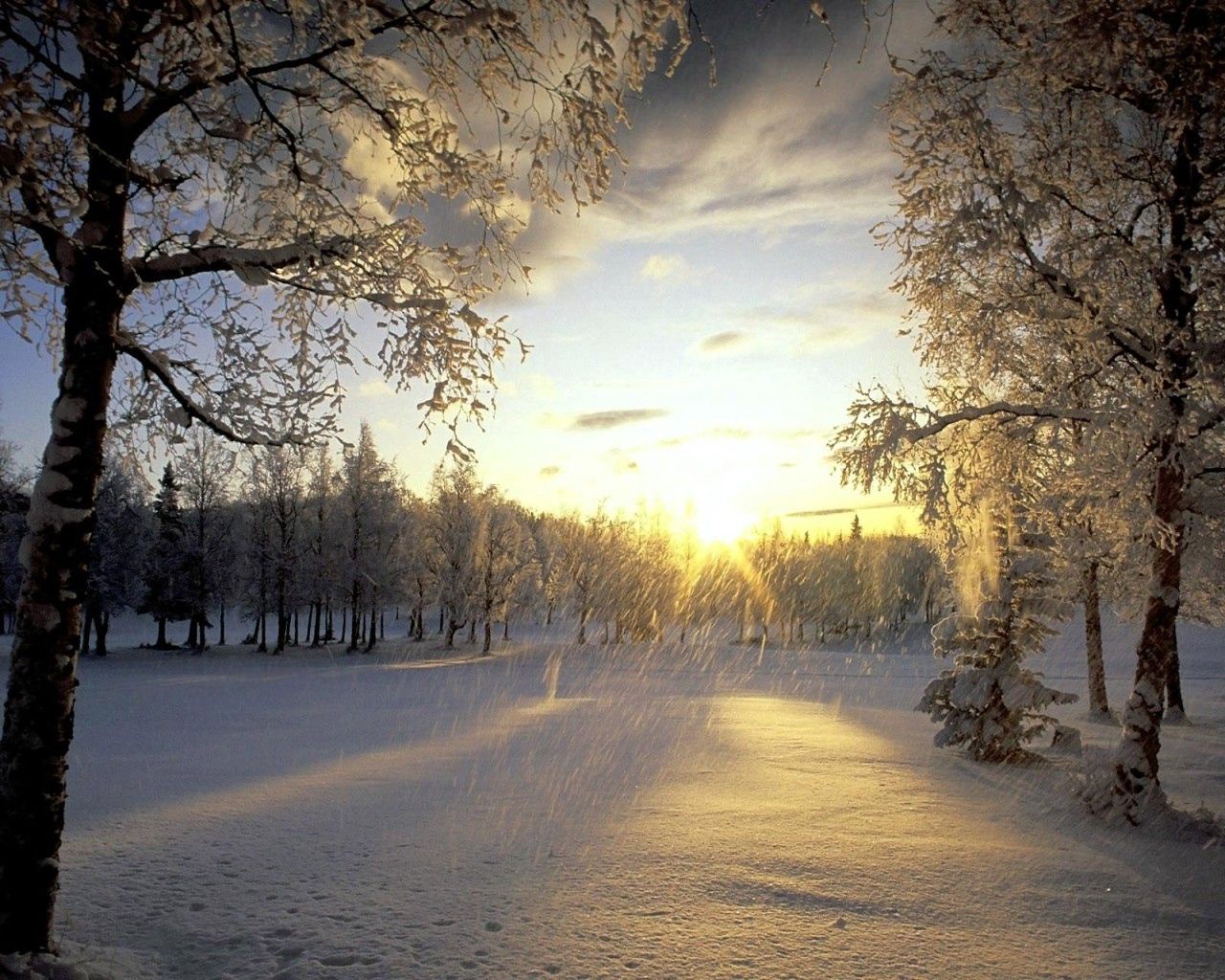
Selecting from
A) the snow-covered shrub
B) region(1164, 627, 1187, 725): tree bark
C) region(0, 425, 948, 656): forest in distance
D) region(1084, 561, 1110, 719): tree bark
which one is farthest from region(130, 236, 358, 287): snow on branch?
region(0, 425, 948, 656): forest in distance

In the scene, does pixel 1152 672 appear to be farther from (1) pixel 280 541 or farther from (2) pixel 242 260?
(1) pixel 280 541

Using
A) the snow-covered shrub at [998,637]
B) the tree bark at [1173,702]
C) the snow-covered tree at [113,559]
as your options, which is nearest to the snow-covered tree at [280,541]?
the snow-covered tree at [113,559]

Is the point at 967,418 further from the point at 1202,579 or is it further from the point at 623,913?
the point at 1202,579

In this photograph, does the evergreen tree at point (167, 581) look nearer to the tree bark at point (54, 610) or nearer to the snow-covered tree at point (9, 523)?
the snow-covered tree at point (9, 523)

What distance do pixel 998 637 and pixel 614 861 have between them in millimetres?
10570

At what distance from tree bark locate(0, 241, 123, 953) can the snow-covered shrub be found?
1380 cm

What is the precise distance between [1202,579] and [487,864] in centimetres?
1846

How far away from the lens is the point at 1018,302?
855 centimetres

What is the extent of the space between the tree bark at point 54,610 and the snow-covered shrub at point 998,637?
1380 cm

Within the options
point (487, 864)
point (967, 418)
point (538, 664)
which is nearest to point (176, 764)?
point (487, 864)

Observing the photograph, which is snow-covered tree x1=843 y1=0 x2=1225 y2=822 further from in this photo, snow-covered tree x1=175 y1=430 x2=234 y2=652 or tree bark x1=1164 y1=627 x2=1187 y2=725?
snow-covered tree x1=175 y1=430 x2=234 y2=652

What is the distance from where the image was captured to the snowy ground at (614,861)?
196 inches

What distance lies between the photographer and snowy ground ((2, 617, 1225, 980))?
499 centimetres

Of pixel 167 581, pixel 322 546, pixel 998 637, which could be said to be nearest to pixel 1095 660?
pixel 998 637
